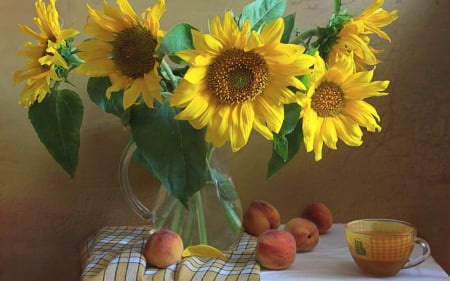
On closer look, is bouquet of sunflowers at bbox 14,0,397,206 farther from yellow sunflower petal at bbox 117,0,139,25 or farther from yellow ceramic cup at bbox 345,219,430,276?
yellow ceramic cup at bbox 345,219,430,276

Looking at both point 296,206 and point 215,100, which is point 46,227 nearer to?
point 296,206

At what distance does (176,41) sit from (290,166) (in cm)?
48

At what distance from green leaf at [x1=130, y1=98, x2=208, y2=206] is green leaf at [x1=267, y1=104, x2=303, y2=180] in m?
0.10

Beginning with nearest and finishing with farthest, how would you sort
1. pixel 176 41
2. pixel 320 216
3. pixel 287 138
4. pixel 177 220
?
pixel 176 41 → pixel 287 138 → pixel 177 220 → pixel 320 216

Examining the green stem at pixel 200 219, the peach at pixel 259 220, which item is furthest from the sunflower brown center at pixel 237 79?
the peach at pixel 259 220

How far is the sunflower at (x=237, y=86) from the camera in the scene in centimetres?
78

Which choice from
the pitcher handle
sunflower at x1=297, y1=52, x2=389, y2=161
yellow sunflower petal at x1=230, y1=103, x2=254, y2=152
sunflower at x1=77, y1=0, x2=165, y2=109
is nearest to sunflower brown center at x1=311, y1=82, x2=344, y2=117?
sunflower at x1=297, y1=52, x2=389, y2=161

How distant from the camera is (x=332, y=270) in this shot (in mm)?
953

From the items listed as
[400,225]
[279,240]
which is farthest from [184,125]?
[400,225]

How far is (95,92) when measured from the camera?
0.90 metres

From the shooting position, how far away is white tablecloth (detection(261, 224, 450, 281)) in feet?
3.01

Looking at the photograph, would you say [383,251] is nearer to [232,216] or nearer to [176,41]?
[232,216]

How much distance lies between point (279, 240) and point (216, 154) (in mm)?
174

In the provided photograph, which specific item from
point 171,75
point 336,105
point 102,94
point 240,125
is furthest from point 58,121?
point 336,105
